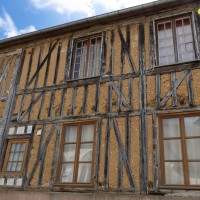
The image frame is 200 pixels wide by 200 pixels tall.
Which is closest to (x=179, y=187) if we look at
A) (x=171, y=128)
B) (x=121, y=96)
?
(x=171, y=128)

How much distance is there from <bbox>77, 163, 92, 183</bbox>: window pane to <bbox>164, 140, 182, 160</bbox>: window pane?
1.78 metres

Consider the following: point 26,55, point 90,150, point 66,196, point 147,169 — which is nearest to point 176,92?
point 147,169

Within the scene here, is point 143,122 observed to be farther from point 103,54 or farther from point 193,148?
point 103,54

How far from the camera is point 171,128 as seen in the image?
17.5ft

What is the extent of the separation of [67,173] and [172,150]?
254cm

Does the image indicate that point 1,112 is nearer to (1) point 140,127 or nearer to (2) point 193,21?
(1) point 140,127

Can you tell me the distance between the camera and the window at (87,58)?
6953 mm

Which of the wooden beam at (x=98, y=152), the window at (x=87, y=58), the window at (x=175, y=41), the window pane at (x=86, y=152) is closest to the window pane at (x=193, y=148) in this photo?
the wooden beam at (x=98, y=152)

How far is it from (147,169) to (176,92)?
6.03 feet

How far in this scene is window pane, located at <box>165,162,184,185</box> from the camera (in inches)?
190

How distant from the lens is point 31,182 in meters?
5.99

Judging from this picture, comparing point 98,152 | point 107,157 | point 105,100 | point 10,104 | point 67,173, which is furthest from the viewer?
point 10,104

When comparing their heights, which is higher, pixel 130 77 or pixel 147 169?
pixel 130 77

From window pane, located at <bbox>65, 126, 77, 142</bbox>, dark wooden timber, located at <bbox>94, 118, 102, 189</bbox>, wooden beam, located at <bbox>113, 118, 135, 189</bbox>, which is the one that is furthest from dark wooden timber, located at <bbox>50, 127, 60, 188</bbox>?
wooden beam, located at <bbox>113, 118, 135, 189</bbox>
